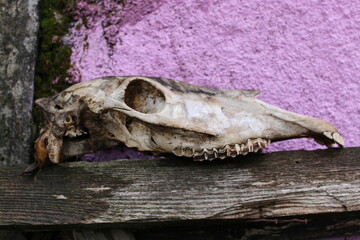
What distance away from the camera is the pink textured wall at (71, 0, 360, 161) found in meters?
1.26

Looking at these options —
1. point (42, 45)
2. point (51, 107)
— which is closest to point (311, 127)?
point (51, 107)

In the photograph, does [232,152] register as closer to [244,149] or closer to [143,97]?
[244,149]

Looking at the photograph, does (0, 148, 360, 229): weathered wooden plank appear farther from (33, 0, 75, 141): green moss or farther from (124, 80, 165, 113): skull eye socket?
(33, 0, 75, 141): green moss

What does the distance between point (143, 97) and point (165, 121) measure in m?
0.17

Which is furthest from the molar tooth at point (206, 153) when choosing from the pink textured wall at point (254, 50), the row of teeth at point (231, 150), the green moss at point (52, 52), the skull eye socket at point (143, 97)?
the green moss at point (52, 52)

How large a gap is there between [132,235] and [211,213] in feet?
1.00

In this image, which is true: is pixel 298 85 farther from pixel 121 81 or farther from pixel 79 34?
pixel 79 34

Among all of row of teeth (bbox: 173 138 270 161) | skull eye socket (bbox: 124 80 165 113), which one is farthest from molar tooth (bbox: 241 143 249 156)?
skull eye socket (bbox: 124 80 165 113)

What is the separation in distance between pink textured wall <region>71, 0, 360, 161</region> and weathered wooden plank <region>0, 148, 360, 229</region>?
9.5 inches

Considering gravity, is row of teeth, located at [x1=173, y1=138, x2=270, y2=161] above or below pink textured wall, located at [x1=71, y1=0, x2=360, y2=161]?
below

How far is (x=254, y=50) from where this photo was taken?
4.26 ft

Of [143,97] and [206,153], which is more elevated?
[143,97]

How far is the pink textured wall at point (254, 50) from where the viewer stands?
4.15 ft

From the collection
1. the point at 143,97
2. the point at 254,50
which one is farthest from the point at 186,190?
the point at 254,50
